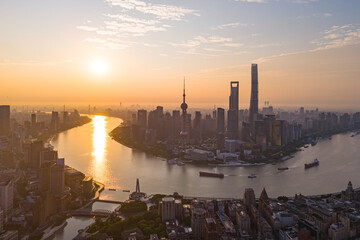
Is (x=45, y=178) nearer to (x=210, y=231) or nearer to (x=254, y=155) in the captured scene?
(x=210, y=231)

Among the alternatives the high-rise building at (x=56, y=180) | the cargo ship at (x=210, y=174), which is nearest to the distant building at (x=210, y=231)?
the high-rise building at (x=56, y=180)

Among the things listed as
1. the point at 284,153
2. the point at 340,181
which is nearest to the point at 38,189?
the point at 340,181

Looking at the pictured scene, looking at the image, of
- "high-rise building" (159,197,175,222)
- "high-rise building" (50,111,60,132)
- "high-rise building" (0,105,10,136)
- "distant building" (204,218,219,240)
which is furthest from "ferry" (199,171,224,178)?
"high-rise building" (50,111,60,132)

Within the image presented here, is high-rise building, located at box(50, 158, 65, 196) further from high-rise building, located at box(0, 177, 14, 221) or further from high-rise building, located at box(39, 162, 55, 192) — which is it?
high-rise building, located at box(0, 177, 14, 221)

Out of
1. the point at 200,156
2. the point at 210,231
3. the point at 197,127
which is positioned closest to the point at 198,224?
the point at 210,231

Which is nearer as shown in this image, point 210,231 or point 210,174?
point 210,231

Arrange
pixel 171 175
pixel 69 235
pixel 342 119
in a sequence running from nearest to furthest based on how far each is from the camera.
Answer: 1. pixel 69 235
2. pixel 171 175
3. pixel 342 119

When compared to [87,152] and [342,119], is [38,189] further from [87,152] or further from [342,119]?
[342,119]

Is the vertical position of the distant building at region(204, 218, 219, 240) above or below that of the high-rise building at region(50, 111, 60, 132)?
below
